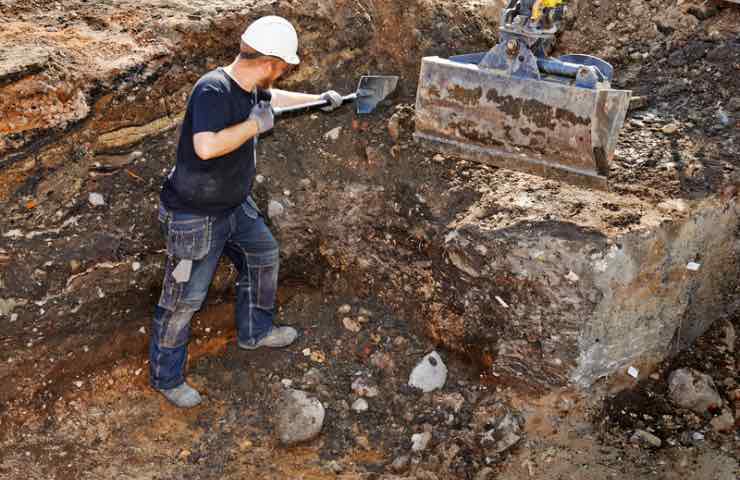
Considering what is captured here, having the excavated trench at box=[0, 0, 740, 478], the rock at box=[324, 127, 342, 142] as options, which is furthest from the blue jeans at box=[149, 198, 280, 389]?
the rock at box=[324, 127, 342, 142]

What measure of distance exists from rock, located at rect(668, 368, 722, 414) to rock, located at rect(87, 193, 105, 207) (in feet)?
9.37

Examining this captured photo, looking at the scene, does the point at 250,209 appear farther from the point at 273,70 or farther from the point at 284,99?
the point at 273,70

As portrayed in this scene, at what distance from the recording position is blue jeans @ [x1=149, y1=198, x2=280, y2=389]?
121 inches

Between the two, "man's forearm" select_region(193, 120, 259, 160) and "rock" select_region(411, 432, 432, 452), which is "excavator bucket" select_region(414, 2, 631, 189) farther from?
"rock" select_region(411, 432, 432, 452)

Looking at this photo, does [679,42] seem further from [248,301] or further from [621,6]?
[248,301]

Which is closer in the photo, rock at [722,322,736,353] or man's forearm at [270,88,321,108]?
man's forearm at [270,88,321,108]

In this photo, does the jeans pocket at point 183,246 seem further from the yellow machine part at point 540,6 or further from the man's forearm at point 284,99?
the yellow machine part at point 540,6

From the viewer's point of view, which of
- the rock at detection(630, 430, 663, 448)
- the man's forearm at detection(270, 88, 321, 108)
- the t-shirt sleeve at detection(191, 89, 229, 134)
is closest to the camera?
the t-shirt sleeve at detection(191, 89, 229, 134)

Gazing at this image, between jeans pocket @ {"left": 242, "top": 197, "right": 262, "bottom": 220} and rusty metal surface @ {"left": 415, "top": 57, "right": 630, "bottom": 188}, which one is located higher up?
rusty metal surface @ {"left": 415, "top": 57, "right": 630, "bottom": 188}

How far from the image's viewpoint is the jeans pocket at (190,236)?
303 cm

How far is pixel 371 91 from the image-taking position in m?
3.94

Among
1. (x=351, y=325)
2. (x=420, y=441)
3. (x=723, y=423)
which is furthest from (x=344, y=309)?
(x=723, y=423)

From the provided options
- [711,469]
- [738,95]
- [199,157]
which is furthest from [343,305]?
[738,95]

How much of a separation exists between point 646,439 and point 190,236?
215cm
